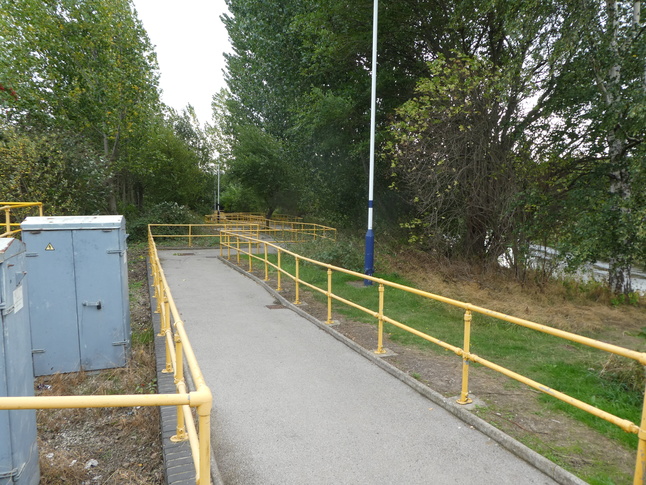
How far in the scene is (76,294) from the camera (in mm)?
5246

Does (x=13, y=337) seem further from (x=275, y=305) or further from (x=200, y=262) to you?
(x=200, y=262)

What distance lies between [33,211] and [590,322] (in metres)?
14.8

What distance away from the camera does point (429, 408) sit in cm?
421

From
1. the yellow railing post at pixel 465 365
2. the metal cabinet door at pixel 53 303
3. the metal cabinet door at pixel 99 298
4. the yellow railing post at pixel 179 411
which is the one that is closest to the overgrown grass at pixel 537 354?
the yellow railing post at pixel 465 365

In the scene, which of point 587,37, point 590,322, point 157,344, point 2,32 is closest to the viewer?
point 157,344

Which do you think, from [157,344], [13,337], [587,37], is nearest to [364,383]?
[157,344]

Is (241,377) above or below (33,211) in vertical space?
below

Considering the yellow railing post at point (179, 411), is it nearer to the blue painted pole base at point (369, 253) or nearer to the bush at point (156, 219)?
the blue painted pole base at point (369, 253)

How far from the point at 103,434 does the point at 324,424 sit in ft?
6.56

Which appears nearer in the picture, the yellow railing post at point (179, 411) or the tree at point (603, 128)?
the yellow railing post at point (179, 411)

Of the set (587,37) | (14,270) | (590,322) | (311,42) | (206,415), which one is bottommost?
(590,322)

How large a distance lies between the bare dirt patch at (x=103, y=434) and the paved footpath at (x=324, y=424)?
1.90 feet

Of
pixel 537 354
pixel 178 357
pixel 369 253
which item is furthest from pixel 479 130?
pixel 178 357

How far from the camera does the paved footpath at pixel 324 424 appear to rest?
3.19m
